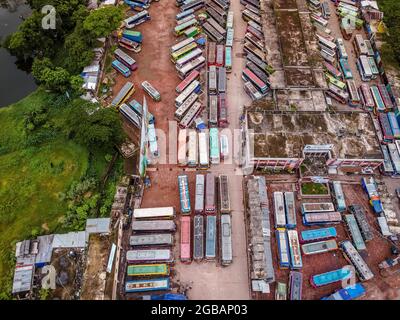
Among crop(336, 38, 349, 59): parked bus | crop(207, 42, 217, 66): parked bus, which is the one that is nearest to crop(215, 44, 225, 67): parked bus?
crop(207, 42, 217, 66): parked bus

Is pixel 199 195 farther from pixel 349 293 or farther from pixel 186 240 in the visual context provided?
pixel 349 293

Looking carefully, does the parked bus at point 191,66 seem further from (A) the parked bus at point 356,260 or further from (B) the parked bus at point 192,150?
(A) the parked bus at point 356,260

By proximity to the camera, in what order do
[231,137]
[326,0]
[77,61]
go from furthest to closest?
[326,0], [77,61], [231,137]

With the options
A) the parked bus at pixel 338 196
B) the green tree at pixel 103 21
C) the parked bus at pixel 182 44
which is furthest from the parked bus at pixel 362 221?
the green tree at pixel 103 21

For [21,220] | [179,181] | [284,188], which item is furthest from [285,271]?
[21,220]

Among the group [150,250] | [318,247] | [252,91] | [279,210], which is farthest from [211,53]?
[318,247]

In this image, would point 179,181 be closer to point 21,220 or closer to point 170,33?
point 21,220

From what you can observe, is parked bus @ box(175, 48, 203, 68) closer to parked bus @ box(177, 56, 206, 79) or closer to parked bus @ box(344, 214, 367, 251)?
parked bus @ box(177, 56, 206, 79)

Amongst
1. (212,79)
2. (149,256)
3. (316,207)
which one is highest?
(212,79)
